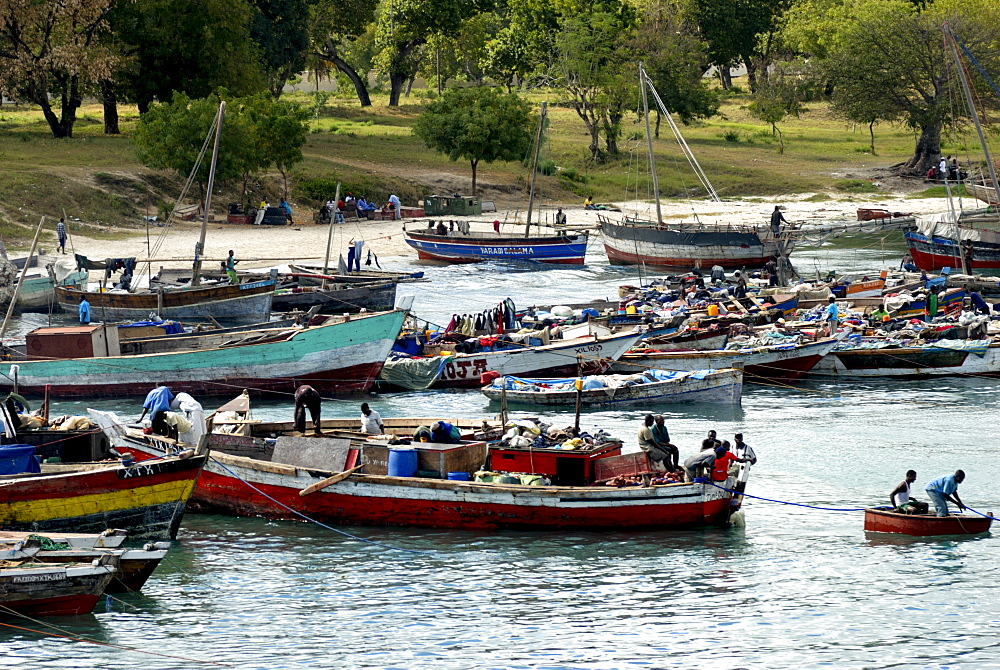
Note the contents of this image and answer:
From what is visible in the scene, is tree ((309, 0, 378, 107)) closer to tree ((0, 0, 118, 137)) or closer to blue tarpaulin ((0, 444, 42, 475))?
tree ((0, 0, 118, 137))

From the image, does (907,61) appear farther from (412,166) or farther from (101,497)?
(101,497)

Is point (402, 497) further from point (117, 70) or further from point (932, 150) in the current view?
point (932, 150)

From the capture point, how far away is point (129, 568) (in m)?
19.1

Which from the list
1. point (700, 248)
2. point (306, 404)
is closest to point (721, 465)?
point (306, 404)

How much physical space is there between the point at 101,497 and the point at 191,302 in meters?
26.6

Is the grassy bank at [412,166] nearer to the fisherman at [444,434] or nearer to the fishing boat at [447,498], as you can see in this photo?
the fishing boat at [447,498]

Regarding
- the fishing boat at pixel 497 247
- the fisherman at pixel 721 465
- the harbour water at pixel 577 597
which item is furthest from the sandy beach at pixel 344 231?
the fisherman at pixel 721 465

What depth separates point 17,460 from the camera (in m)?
21.7

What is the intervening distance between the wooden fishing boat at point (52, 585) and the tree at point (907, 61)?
70.8 metres

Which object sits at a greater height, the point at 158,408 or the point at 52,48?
the point at 52,48

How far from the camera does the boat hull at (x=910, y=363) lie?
36.0m

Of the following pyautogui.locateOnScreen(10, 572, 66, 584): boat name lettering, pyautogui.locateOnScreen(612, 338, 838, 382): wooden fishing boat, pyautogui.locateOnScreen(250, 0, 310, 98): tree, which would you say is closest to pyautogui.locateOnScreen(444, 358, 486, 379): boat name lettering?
pyautogui.locateOnScreen(612, 338, 838, 382): wooden fishing boat

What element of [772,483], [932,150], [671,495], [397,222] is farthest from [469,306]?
[932,150]

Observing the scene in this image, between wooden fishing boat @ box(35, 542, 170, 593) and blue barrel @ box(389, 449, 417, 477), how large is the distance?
4.78 m
